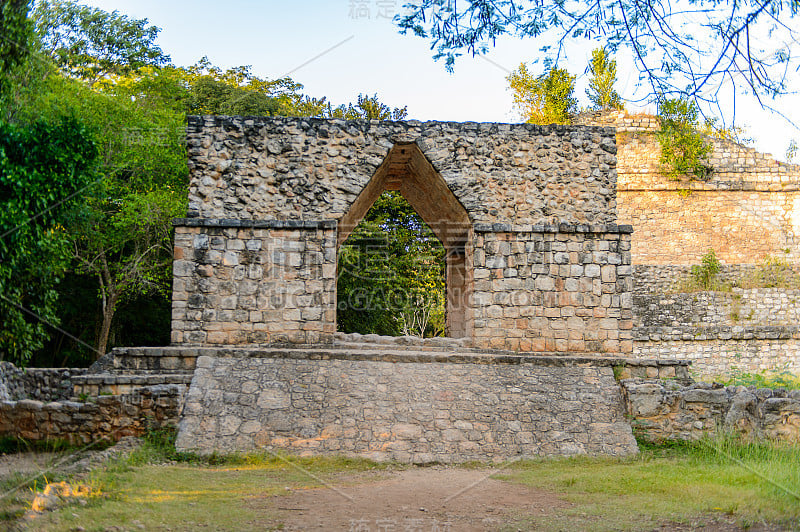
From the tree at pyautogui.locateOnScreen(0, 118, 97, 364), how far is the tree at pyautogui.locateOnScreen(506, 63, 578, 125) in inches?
681

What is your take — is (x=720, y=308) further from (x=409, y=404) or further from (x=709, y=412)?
(x=409, y=404)

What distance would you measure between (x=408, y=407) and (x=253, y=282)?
3203 millimetres

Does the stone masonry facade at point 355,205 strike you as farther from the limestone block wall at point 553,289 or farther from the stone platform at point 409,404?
the stone platform at point 409,404

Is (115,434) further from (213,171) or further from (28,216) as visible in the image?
(213,171)

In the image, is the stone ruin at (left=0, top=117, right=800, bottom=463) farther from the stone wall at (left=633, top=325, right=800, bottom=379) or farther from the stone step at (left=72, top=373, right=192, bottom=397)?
the stone wall at (left=633, top=325, right=800, bottom=379)

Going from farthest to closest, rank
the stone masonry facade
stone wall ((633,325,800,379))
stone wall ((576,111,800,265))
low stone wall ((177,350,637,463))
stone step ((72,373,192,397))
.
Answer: stone wall ((576,111,800,265))
stone wall ((633,325,800,379))
the stone masonry facade
stone step ((72,373,192,397))
low stone wall ((177,350,637,463))

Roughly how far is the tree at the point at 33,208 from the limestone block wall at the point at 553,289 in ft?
20.5

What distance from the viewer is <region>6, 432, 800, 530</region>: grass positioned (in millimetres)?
5195

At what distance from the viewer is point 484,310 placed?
34.2ft

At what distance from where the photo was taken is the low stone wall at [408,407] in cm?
809

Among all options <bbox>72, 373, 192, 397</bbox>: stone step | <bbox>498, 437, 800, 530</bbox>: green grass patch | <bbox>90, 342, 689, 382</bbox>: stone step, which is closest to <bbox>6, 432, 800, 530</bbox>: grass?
<bbox>498, 437, 800, 530</bbox>: green grass patch

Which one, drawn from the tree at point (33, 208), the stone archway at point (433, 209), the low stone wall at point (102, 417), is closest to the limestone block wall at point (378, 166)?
the stone archway at point (433, 209)

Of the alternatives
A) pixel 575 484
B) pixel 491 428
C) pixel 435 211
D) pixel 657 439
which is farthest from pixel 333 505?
pixel 435 211

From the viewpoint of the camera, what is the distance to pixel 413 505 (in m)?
5.78
